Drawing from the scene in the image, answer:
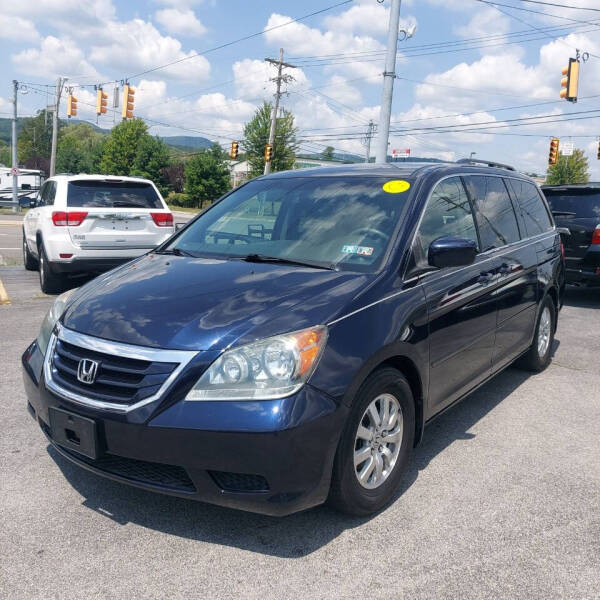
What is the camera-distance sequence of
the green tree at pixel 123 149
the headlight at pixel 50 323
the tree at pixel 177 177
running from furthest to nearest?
the tree at pixel 177 177 < the green tree at pixel 123 149 < the headlight at pixel 50 323

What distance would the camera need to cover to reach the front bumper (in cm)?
250

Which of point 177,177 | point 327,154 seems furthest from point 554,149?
point 327,154

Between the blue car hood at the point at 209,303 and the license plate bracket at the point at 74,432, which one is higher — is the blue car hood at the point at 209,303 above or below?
above

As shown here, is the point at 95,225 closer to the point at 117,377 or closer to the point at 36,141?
the point at 117,377

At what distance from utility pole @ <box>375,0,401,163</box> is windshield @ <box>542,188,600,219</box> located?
6.49 meters

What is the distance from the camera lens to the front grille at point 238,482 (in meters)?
2.58

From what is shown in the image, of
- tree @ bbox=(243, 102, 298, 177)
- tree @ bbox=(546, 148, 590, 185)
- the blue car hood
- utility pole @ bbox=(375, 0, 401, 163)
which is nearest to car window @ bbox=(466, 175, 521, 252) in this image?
the blue car hood

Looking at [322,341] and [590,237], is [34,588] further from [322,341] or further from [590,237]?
[590,237]

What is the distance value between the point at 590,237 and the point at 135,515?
7952mm

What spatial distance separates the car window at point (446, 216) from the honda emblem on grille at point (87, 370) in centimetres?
179

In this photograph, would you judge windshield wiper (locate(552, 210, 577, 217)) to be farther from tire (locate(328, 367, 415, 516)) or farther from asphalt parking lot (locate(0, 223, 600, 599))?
tire (locate(328, 367, 415, 516))

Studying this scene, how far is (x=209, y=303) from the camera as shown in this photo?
296 centimetres

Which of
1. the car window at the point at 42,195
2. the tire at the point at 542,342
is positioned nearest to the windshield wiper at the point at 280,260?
the tire at the point at 542,342

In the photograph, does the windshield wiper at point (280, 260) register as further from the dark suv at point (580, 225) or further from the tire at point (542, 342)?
the dark suv at point (580, 225)
